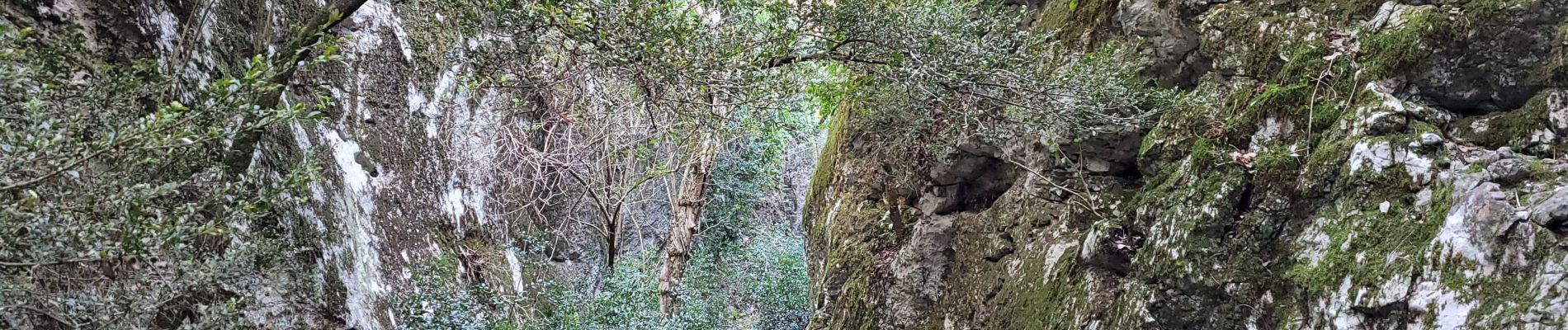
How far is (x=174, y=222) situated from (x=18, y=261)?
0.41 m

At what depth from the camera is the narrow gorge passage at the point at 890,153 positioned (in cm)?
267

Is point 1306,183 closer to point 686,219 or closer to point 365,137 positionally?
point 365,137

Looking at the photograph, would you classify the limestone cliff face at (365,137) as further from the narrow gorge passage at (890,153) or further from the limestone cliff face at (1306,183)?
the limestone cliff face at (1306,183)

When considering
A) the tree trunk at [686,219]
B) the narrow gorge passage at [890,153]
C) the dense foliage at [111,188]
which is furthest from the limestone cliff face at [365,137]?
the tree trunk at [686,219]

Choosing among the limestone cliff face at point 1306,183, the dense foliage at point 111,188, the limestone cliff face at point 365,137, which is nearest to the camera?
Result: the dense foliage at point 111,188

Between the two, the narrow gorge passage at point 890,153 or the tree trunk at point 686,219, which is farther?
the tree trunk at point 686,219

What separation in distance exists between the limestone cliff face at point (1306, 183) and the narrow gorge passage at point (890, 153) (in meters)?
0.01

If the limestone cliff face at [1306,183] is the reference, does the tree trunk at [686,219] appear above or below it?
below

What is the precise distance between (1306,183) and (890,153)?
390 cm

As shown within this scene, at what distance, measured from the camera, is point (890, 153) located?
7320mm

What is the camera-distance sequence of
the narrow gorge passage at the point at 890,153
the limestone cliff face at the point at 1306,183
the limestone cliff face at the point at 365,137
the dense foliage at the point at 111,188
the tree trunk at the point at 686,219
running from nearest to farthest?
the dense foliage at the point at 111,188
the narrow gorge passage at the point at 890,153
the limestone cliff face at the point at 1306,183
the limestone cliff face at the point at 365,137
the tree trunk at the point at 686,219

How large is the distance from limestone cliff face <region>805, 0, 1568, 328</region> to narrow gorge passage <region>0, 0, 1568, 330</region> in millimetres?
13

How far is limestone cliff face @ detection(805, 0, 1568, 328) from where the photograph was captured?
285 cm

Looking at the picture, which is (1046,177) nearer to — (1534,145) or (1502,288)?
(1534,145)
